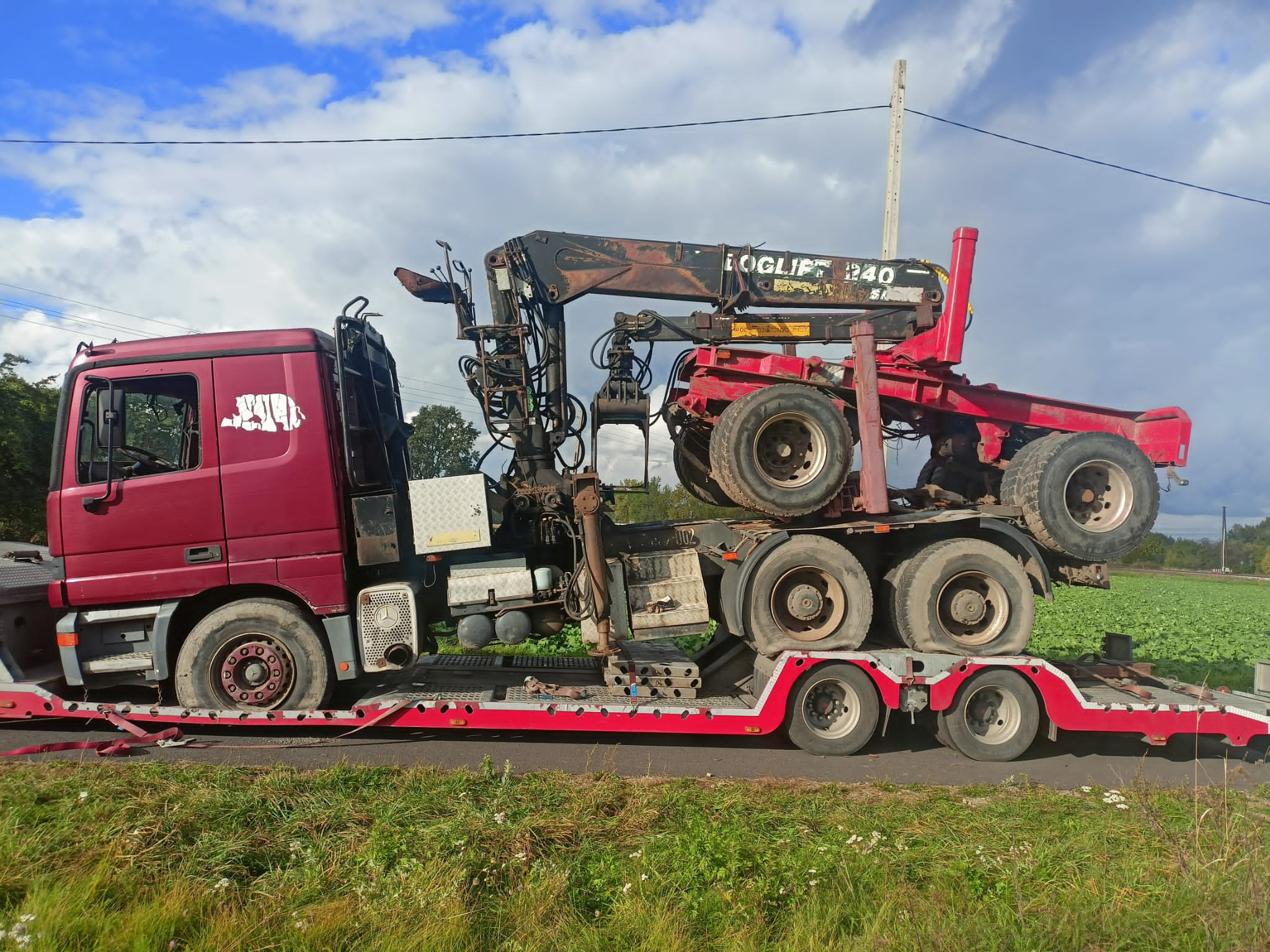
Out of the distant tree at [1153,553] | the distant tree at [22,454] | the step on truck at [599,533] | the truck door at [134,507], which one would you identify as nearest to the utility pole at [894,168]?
the step on truck at [599,533]

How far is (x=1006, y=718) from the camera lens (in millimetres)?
6676

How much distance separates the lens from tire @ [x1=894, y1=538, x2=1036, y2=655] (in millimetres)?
6656

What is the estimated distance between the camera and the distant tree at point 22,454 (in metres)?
19.7

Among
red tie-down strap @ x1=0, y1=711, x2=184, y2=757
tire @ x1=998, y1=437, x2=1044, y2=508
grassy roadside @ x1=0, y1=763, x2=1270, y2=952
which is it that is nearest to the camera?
grassy roadside @ x1=0, y1=763, x2=1270, y2=952

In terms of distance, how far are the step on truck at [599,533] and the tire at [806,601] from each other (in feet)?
0.09

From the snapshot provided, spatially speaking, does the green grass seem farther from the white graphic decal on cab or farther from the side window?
the side window

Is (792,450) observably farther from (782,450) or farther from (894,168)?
(894,168)

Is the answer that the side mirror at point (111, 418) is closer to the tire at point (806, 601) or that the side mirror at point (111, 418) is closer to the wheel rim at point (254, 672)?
the wheel rim at point (254, 672)

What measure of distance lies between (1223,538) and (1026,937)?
9289cm

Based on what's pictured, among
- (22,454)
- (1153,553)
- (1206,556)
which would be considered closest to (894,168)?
(22,454)

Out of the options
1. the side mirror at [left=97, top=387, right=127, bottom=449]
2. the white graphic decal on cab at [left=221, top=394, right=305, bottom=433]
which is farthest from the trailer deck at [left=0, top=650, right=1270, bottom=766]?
the white graphic decal on cab at [left=221, top=394, right=305, bottom=433]

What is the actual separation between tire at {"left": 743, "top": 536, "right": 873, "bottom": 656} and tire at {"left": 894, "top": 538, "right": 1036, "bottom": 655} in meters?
0.41

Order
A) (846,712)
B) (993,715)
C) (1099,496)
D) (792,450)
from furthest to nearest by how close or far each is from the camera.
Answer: (1099,496), (792,450), (993,715), (846,712)

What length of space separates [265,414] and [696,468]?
13.6 feet
